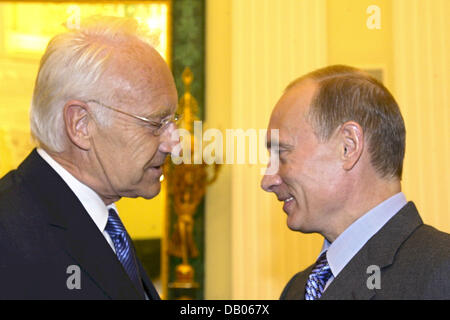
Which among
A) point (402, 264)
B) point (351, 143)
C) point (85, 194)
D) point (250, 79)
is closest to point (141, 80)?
point (85, 194)

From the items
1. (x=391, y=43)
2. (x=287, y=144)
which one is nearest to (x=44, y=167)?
(x=287, y=144)

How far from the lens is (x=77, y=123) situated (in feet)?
5.85

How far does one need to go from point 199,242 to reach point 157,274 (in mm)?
397

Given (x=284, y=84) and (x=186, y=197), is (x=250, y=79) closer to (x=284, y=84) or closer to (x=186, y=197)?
(x=284, y=84)

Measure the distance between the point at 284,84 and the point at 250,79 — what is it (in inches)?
10.3

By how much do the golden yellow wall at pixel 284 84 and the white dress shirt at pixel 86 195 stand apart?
255 centimetres

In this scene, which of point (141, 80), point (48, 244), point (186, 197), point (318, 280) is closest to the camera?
point (48, 244)

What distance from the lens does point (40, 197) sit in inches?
64.6

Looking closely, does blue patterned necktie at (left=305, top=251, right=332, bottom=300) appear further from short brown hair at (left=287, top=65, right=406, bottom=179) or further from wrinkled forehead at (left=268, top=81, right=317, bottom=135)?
wrinkled forehead at (left=268, top=81, right=317, bottom=135)

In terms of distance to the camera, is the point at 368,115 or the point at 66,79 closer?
the point at 66,79

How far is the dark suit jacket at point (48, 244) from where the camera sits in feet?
4.89

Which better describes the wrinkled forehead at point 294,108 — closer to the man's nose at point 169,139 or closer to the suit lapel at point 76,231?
the man's nose at point 169,139

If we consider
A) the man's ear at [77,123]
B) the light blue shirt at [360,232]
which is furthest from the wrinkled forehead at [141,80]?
the light blue shirt at [360,232]

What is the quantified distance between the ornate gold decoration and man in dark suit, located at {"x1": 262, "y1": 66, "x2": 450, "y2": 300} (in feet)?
7.17
